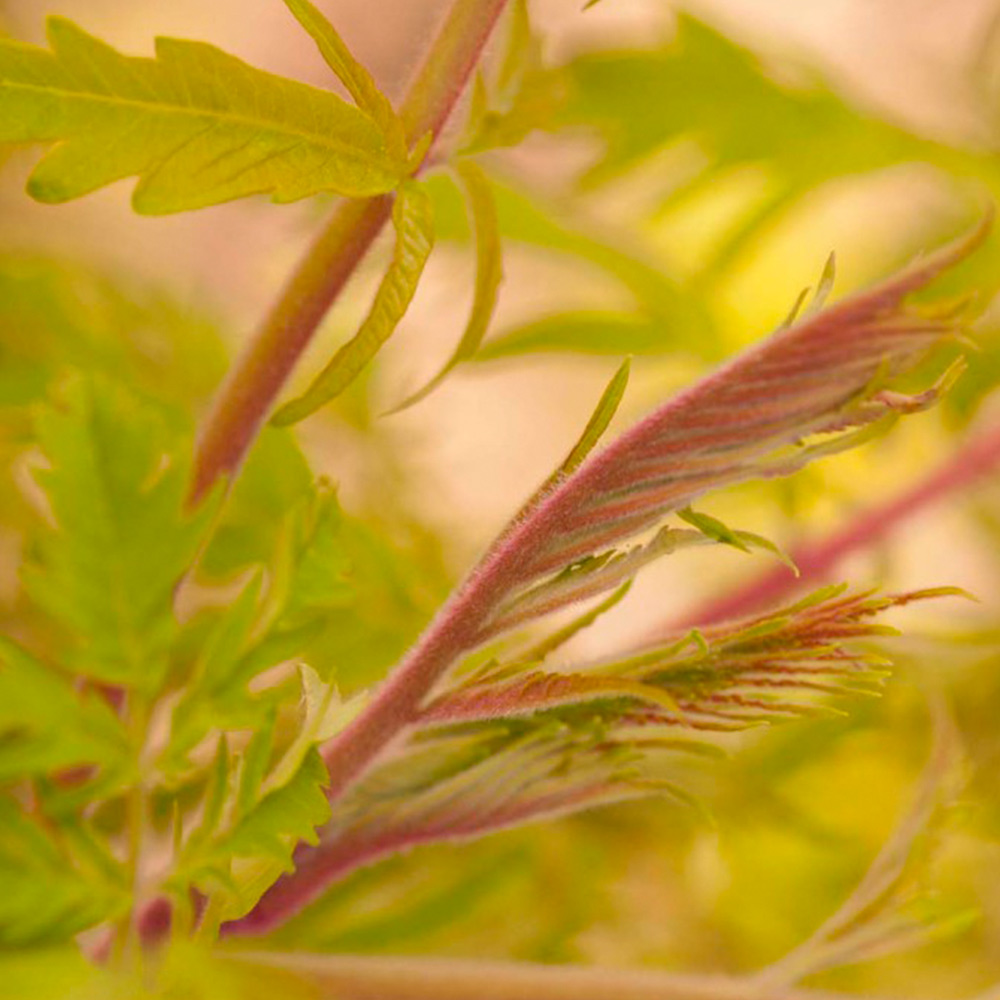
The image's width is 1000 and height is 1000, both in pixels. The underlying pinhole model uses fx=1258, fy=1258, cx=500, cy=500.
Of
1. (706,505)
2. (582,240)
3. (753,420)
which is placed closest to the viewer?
(753,420)

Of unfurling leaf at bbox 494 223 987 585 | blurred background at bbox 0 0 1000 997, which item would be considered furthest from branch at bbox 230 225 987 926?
blurred background at bbox 0 0 1000 997

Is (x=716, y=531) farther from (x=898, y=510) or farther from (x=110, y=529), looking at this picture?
(x=898, y=510)

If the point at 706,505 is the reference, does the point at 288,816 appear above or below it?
below

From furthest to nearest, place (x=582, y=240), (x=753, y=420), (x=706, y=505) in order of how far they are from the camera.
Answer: (x=706, y=505) < (x=582, y=240) < (x=753, y=420)

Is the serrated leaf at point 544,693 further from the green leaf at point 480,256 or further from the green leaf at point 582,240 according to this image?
the green leaf at point 582,240

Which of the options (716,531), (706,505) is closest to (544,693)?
(716,531)

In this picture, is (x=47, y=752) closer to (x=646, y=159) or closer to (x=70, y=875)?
(x=70, y=875)
